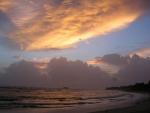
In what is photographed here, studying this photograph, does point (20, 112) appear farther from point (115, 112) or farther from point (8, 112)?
point (115, 112)

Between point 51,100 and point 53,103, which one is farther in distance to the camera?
point 51,100

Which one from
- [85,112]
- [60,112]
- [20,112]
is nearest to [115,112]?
[85,112]

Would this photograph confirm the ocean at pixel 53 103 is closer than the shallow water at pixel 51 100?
Yes

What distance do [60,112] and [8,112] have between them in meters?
5.07

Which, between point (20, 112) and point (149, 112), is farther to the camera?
point (20, 112)

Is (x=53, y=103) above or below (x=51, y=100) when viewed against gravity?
below

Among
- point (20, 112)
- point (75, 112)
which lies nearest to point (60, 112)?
point (75, 112)

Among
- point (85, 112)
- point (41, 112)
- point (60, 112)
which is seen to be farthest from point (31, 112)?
point (85, 112)

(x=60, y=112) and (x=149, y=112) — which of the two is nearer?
(x=149, y=112)

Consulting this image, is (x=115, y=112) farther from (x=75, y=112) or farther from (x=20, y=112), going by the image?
(x=20, y=112)

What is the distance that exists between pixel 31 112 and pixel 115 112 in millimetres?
8177

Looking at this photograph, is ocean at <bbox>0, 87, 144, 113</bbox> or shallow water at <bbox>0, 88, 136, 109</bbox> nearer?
ocean at <bbox>0, 87, 144, 113</bbox>

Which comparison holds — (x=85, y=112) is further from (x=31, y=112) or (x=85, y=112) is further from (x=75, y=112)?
(x=31, y=112)

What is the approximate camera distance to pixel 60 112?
2831cm
